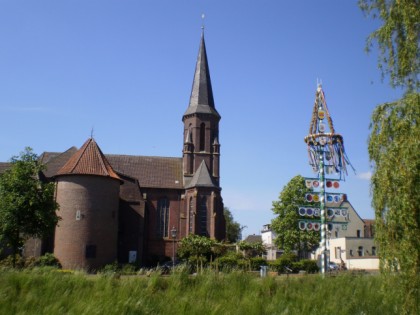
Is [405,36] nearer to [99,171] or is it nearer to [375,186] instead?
A: [375,186]

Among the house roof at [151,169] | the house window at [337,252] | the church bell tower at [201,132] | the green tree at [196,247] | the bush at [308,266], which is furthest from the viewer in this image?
the church bell tower at [201,132]

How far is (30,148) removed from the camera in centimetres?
2950

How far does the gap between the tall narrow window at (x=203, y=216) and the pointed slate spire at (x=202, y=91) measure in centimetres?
1333

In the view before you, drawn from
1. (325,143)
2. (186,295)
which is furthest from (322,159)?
(186,295)

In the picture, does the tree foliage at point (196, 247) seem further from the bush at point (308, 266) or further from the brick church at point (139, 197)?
→ the bush at point (308, 266)

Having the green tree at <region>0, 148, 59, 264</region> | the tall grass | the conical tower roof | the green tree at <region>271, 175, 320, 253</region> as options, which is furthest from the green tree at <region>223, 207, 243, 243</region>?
the tall grass

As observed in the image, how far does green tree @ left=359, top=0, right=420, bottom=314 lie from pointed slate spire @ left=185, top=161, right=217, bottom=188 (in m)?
43.3

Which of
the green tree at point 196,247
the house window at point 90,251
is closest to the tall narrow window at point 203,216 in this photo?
the green tree at point 196,247

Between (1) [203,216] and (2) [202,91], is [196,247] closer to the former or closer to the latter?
(1) [203,216]

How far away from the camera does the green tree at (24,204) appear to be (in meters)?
27.9

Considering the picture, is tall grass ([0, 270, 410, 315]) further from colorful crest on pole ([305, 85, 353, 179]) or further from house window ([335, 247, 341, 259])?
house window ([335, 247, 341, 259])

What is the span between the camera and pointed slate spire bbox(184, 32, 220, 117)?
2385 inches

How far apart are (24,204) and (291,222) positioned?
2772 cm

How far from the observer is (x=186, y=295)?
31.9 feet
